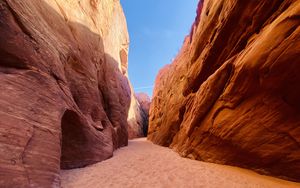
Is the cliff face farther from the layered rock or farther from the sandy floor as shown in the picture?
the layered rock

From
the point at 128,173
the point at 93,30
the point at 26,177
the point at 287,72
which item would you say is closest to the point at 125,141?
the point at 128,173

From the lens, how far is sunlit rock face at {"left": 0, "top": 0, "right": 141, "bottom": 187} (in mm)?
3363

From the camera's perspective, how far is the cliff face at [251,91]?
4.39 m

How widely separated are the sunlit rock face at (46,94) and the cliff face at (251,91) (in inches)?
185

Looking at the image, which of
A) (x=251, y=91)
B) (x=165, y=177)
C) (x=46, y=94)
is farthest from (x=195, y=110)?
(x=46, y=94)

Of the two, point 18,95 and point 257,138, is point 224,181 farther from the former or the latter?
point 18,95

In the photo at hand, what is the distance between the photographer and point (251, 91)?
5.24 m

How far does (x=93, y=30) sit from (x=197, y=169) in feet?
30.9

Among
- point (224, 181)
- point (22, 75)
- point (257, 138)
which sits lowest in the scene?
point (224, 181)

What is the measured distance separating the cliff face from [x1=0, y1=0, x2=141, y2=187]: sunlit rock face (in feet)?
15.4

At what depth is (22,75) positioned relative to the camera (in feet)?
14.0

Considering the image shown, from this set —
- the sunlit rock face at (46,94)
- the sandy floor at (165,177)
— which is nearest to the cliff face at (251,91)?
the sandy floor at (165,177)

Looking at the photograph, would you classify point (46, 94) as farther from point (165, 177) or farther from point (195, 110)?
point (195, 110)

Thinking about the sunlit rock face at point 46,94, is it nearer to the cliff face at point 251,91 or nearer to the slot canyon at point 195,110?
the slot canyon at point 195,110
